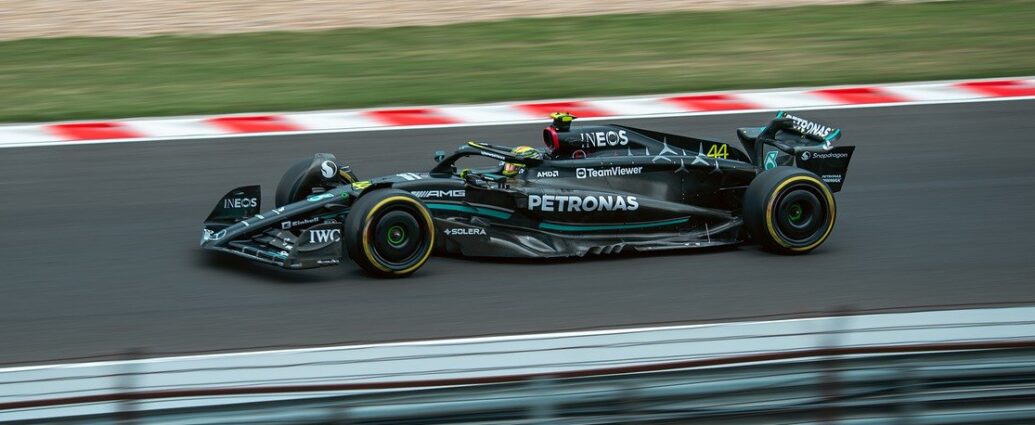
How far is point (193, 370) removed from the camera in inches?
193

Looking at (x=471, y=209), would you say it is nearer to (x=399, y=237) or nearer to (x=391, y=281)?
(x=399, y=237)

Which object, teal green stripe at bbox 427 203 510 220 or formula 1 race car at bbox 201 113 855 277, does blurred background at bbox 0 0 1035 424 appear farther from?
teal green stripe at bbox 427 203 510 220

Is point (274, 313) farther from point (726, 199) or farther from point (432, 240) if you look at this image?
point (726, 199)

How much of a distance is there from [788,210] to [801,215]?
0.17 m

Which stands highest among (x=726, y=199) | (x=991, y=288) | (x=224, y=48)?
(x=224, y=48)

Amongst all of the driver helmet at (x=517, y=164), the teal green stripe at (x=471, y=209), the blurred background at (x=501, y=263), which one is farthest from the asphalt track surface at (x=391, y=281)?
the driver helmet at (x=517, y=164)

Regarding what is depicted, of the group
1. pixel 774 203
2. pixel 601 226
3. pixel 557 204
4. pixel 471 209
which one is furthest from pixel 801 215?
pixel 471 209

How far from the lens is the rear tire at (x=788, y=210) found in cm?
826

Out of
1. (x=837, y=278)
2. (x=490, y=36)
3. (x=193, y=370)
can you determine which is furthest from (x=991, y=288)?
(x=490, y=36)

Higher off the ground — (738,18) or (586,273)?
(738,18)

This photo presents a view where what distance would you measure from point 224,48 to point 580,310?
9.53 meters

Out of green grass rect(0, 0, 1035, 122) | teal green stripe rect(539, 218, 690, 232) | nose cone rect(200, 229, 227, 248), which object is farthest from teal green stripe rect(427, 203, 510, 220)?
green grass rect(0, 0, 1035, 122)

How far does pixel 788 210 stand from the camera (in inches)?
329

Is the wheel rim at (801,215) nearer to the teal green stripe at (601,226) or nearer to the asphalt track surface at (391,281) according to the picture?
the asphalt track surface at (391,281)
